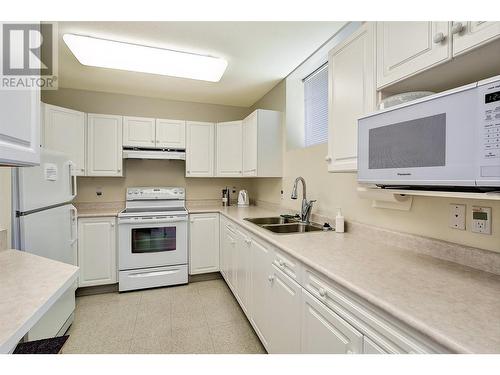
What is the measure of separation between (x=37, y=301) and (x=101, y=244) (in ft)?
7.14

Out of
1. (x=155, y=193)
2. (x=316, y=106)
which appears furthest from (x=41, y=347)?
(x=316, y=106)

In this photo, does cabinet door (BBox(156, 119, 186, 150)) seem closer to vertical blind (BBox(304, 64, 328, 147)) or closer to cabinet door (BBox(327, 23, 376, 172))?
vertical blind (BBox(304, 64, 328, 147))

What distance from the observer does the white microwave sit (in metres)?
0.76

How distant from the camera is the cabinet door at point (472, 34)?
0.79 meters

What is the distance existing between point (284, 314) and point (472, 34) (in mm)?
1521

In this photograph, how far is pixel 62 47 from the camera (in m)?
2.17

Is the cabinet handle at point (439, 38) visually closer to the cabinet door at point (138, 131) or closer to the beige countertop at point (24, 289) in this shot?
the beige countertop at point (24, 289)

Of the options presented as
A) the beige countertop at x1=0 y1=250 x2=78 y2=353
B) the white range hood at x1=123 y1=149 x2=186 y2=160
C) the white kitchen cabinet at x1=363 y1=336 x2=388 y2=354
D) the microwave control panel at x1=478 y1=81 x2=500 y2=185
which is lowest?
the white kitchen cabinet at x1=363 y1=336 x2=388 y2=354

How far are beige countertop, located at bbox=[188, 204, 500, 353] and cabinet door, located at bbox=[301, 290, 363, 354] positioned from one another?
0.55 feet

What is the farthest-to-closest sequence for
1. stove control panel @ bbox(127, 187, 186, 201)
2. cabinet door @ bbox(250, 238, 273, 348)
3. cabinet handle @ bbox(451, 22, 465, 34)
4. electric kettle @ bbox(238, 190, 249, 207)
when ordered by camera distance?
electric kettle @ bbox(238, 190, 249, 207)
stove control panel @ bbox(127, 187, 186, 201)
cabinet door @ bbox(250, 238, 273, 348)
cabinet handle @ bbox(451, 22, 465, 34)

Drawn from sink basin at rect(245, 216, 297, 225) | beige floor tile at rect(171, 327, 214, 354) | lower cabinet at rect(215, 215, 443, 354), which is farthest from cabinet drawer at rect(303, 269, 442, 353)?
sink basin at rect(245, 216, 297, 225)

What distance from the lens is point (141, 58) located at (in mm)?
2268

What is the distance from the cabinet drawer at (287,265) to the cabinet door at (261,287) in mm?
93
